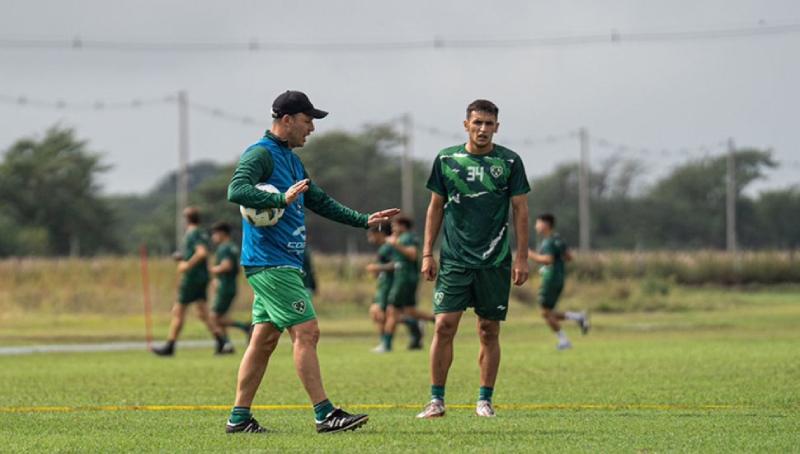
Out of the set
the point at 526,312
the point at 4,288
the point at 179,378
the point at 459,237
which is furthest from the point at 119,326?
the point at 459,237

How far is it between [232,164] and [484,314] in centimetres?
8373

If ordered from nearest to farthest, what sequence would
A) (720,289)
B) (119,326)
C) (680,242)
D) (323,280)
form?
(119,326) → (323,280) → (720,289) → (680,242)

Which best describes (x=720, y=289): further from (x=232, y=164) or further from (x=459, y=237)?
(x=459, y=237)

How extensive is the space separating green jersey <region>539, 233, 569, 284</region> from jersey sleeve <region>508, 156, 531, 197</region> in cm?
1252

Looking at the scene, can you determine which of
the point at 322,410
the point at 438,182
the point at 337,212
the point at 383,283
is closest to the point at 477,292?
the point at 438,182

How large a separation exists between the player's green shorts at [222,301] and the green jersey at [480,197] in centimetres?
1326

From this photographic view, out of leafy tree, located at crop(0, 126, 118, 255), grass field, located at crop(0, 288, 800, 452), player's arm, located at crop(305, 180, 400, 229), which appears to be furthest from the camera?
leafy tree, located at crop(0, 126, 118, 255)

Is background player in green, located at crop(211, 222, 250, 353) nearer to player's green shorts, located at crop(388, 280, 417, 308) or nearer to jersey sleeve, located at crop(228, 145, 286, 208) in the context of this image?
player's green shorts, located at crop(388, 280, 417, 308)

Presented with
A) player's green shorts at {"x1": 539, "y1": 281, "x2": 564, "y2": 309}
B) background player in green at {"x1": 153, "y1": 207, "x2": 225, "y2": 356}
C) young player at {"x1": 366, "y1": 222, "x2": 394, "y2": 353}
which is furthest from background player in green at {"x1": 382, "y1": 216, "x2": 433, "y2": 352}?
background player in green at {"x1": 153, "y1": 207, "x2": 225, "y2": 356}

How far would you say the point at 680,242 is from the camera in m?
86.9

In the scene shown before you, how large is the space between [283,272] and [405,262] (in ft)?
48.2

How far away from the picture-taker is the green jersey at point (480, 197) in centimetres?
1252

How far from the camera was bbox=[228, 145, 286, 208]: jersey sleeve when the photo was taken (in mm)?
10500

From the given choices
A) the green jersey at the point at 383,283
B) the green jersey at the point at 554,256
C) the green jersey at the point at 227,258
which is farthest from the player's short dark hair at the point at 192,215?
the green jersey at the point at 554,256
